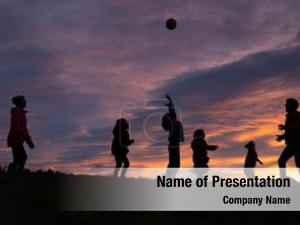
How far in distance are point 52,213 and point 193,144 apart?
8225 millimetres

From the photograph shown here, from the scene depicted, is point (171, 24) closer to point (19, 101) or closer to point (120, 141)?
point (120, 141)

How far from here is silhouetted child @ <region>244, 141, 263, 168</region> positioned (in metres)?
24.2

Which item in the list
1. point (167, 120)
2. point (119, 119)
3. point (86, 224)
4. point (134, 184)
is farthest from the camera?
point (119, 119)

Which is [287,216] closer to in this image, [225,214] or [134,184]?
[225,214]

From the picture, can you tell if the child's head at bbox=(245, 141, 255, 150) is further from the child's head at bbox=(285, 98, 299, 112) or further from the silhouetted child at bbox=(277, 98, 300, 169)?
the child's head at bbox=(285, 98, 299, 112)

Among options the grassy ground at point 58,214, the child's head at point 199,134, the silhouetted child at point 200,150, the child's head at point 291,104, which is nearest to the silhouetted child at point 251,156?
the silhouetted child at point 200,150

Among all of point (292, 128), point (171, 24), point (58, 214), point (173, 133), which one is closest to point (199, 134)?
point (173, 133)

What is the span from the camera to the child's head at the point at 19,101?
1755 centimetres

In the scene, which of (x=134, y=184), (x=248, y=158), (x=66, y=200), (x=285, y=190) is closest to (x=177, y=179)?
(x=134, y=184)

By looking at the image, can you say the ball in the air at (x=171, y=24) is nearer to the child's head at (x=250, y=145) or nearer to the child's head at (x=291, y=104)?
the child's head at (x=291, y=104)

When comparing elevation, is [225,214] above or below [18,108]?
below

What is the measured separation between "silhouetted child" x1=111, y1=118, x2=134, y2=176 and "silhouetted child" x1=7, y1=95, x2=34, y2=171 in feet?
13.1

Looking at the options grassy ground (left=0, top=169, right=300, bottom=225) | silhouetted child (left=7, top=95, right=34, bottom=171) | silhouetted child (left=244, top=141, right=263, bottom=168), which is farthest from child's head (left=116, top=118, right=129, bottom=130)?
silhouetted child (left=244, top=141, right=263, bottom=168)

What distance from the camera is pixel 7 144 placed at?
1761 centimetres
